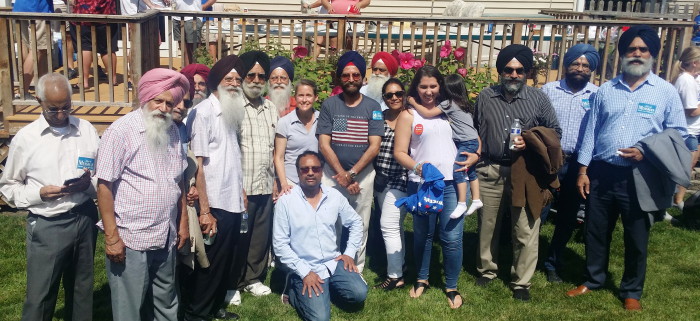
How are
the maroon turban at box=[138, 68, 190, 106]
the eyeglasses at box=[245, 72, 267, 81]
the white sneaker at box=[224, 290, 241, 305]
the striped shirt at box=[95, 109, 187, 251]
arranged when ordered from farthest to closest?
the white sneaker at box=[224, 290, 241, 305] < the eyeglasses at box=[245, 72, 267, 81] < the maroon turban at box=[138, 68, 190, 106] < the striped shirt at box=[95, 109, 187, 251]

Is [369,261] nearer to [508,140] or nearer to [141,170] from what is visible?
[508,140]

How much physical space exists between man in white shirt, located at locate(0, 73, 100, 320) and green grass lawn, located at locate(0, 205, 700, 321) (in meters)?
0.91

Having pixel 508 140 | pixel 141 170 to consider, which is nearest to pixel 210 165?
pixel 141 170

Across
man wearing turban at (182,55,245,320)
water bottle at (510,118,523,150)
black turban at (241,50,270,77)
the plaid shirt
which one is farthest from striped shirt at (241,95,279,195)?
water bottle at (510,118,523,150)

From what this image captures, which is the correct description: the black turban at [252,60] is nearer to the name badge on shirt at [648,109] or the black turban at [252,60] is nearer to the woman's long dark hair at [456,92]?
the woman's long dark hair at [456,92]

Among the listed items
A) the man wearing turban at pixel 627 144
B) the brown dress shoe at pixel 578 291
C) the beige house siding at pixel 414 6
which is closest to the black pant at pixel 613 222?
the man wearing turban at pixel 627 144

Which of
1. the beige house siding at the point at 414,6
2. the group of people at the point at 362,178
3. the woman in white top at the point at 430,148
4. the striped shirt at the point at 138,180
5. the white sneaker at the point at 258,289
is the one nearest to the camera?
the striped shirt at the point at 138,180

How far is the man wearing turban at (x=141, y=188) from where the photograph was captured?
13.0 ft

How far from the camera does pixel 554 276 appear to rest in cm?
603

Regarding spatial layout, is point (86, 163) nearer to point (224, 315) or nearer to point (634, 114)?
point (224, 315)

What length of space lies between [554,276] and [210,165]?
122 inches

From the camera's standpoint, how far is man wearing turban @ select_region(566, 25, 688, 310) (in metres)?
5.21

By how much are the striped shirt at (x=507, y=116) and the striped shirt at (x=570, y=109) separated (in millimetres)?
396

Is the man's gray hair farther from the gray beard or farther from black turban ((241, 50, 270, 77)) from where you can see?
the gray beard
